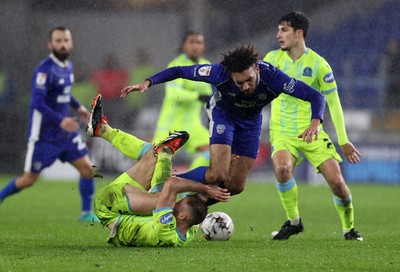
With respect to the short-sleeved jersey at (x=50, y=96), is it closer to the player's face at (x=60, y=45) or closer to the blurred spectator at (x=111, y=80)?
the player's face at (x=60, y=45)

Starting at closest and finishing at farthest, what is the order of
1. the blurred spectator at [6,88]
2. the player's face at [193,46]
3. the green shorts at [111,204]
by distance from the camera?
the green shorts at [111,204], the player's face at [193,46], the blurred spectator at [6,88]

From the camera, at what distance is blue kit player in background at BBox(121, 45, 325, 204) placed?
819 cm

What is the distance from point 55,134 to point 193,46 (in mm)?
2257

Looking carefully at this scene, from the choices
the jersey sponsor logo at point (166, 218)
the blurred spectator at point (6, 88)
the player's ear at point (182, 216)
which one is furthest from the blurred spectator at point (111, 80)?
the jersey sponsor logo at point (166, 218)

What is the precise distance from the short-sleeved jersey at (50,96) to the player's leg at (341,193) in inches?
148

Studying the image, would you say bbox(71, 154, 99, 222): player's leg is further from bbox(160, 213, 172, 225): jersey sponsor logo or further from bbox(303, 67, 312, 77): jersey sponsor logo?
bbox(160, 213, 172, 225): jersey sponsor logo

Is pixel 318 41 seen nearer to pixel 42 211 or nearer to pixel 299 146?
pixel 42 211

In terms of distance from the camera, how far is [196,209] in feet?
26.5

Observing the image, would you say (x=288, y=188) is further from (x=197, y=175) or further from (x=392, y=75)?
(x=392, y=75)

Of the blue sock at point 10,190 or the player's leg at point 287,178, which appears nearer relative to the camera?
the player's leg at point 287,178

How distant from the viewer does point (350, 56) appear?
2089 centimetres

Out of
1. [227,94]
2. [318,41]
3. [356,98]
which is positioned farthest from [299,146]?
[318,41]

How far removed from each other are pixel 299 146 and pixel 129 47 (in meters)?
13.3

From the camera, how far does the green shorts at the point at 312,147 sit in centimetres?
956
